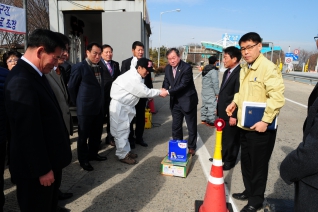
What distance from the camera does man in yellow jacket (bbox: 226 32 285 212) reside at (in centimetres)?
252

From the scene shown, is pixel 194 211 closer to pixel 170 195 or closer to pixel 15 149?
pixel 170 195

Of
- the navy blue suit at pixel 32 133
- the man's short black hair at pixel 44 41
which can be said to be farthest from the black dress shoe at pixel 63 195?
the man's short black hair at pixel 44 41

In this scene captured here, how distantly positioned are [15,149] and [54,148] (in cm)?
27

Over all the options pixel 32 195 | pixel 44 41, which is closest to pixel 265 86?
pixel 44 41

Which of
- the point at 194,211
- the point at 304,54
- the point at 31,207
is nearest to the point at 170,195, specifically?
the point at 194,211

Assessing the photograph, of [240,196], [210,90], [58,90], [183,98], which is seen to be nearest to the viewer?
[58,90]

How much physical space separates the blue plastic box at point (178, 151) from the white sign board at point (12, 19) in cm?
562

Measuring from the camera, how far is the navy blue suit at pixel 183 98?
440 centimetres

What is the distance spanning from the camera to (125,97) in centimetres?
404

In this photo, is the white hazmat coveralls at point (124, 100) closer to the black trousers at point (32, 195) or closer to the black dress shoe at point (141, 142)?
the black dress shoe at point (141, 142)

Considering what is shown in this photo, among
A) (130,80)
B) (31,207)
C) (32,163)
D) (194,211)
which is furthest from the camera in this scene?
(130,80)

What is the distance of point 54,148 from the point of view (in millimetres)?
1891

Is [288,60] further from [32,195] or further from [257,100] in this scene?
[32,195]

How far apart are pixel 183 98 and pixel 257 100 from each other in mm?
1904
